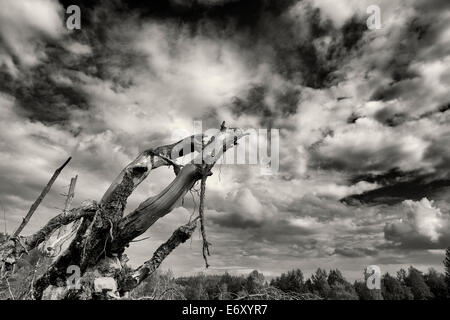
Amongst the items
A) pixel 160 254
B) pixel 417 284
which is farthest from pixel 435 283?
pixel 160 254

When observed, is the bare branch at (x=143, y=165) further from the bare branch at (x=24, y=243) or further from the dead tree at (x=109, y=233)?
the bare branch at (x=24, y=243)

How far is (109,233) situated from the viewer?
20.5ft

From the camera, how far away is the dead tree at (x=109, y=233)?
6.12 metres

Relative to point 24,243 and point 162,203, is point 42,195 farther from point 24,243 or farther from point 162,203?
point 162,203

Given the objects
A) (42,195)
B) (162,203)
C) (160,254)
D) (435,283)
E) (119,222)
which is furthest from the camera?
(435,283)

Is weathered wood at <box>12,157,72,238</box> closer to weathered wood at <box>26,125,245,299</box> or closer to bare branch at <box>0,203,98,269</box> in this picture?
bare branch at <box>0,203,98,269</box>

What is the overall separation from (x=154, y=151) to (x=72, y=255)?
8.50ft

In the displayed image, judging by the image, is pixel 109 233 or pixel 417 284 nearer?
pixel 109 233

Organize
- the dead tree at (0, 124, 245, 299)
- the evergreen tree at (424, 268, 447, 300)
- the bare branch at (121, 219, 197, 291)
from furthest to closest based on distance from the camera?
1. the evergreen tree at (424, 268, 447, 300)
2. the bare branch at (121, 219, 197, 291)
3. the dead tree at (0, 124, 245, 299)

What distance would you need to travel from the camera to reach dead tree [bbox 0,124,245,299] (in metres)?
6.12

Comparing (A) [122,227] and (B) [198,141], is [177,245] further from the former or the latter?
(B) [198,141]

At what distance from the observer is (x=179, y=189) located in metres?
6.57

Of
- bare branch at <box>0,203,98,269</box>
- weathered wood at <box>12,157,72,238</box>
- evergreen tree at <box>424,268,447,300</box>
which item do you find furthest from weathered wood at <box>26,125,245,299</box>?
evergreen tree at <box>424,268,447,300</box>
